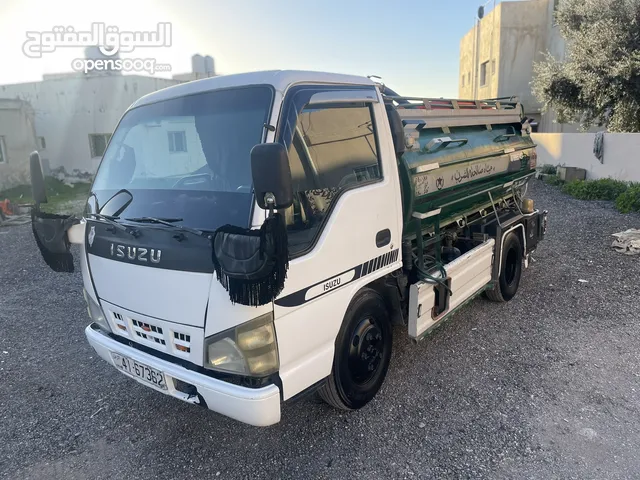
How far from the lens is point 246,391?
236 cm

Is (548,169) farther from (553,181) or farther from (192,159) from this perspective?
(192,159)

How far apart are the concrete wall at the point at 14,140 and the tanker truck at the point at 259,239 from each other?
1479 cm

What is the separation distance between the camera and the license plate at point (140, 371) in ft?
8.61

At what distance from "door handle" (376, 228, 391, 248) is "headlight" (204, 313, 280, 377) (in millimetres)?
1056

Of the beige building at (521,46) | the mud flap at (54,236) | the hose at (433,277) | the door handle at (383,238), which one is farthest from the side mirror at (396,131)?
the beige building at (521,46)

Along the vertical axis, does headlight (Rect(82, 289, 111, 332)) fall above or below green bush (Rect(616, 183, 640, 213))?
above

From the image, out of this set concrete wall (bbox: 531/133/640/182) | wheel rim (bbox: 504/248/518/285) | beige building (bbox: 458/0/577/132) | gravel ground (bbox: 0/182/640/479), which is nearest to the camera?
gravel ground (bbox: 0/182/640/479)

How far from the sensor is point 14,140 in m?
15.4

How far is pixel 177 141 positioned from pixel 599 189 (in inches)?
449

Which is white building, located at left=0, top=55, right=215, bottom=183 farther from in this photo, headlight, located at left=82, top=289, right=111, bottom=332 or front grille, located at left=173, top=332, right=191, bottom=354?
front grille, located at left=173, top=332, right=191, bottom=354

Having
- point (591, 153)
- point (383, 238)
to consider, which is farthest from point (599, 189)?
point (383, 238)

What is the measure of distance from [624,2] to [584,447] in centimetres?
1375

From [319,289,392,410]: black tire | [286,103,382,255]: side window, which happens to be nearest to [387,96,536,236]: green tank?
[286,103,382,255]: side window

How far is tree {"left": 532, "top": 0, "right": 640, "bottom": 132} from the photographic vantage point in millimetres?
12000
